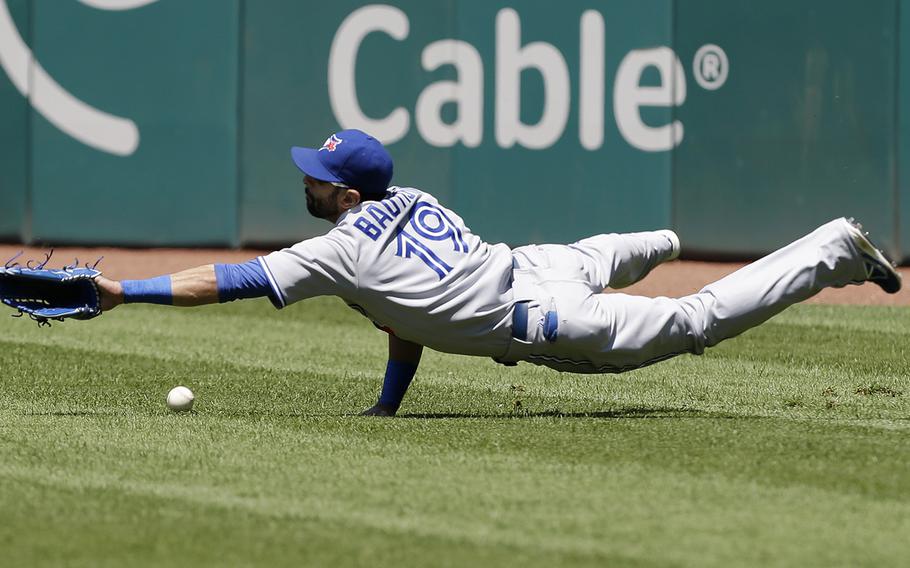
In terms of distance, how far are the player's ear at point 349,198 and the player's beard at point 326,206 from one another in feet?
0.09

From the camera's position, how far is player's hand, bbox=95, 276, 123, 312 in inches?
220

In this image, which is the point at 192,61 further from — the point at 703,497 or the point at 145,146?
the point at 703,497

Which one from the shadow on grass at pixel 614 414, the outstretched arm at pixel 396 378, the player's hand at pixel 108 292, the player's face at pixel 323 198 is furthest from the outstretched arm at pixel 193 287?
the shadow on grass at pixel 614 414

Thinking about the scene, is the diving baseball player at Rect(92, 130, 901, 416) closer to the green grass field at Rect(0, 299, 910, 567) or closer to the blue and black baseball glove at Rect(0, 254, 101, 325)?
the blue and black baseball glove at Rect(0, 254, 101, 325)

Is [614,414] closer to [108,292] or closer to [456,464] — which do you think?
[456,464]

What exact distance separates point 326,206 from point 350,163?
0.21m

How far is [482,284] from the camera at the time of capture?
19.2 ft

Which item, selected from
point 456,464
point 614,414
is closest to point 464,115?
point 614,414

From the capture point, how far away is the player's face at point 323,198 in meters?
5.91

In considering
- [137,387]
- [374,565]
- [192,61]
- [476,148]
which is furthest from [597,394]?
[192,61]

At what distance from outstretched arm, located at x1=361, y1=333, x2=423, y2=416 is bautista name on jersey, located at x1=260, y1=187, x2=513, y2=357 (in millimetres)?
195

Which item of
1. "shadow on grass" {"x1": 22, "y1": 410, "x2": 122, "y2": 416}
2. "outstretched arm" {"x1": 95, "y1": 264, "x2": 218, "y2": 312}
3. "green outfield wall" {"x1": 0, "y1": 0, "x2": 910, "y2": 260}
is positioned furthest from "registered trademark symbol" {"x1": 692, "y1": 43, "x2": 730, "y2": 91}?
"outstretched arm" {"x1": 95, "y1": 264, "x2": 218, "y2": 312}

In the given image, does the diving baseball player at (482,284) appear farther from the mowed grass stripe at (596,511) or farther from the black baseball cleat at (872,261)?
the mowed grass stripe at (596,511)

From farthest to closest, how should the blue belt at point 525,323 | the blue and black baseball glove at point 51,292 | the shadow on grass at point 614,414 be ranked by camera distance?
the shadow on grass at point 614,414
the blue belt at point 525,323
the blue and black baseball glove at point 51,292
